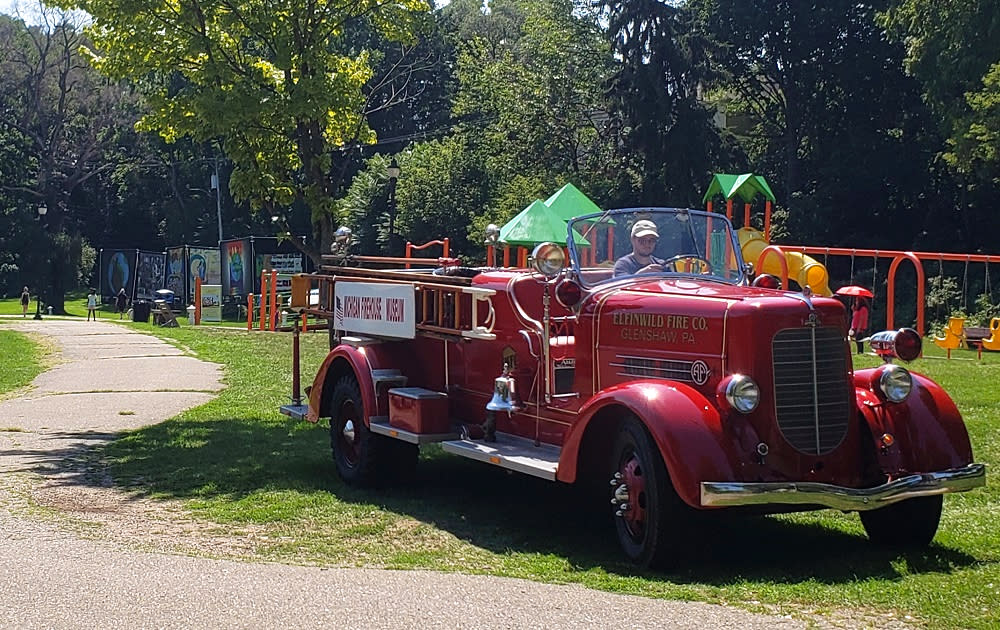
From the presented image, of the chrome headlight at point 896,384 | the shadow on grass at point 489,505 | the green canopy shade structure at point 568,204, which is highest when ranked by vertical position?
the green canopy shade structure at point 568,204

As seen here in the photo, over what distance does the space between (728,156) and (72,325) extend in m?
22.5

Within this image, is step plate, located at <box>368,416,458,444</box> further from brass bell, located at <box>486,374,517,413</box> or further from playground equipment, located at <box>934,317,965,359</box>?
playground equipment, located at <box>934,317,965,359</box>

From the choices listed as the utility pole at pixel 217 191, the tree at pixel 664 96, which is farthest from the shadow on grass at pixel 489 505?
the utility pole at pixel 217 191

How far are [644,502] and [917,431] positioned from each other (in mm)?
1690

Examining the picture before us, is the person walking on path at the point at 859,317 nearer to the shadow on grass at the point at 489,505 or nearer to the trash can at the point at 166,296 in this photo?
the shadow on grass at the point at 489,505

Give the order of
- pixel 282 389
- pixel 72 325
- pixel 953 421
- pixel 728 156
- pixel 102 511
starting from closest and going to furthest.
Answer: pixel 953 421
pixel 102 511
pixel 282 389
pixel 72 325
pixel 728 156

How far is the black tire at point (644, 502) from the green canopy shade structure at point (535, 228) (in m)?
15.5

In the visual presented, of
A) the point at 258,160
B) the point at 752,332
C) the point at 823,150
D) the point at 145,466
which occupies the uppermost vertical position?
the point at 823,150

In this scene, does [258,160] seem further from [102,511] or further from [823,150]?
[823,150]

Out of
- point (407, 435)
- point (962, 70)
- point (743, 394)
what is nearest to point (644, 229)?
point (743, 394)

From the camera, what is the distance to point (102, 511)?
9086 millimetres

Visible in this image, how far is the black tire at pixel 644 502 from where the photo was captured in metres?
6.56

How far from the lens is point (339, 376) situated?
10398 millimetres

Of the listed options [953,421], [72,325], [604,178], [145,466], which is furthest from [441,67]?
[953,421]
